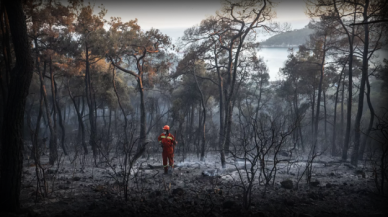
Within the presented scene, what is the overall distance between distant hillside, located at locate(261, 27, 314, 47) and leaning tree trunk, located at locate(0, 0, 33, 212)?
11.4m

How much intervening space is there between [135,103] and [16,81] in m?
33.5

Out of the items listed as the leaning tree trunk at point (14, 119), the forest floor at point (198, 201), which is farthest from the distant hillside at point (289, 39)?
Answer: the leaning tree trunk at point (14, 119)

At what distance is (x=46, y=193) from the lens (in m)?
5.96

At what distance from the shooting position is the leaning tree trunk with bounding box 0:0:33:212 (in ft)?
15.5

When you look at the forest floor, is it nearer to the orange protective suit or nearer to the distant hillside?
the orange protective suit

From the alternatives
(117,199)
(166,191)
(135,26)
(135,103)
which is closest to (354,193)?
(166,191)

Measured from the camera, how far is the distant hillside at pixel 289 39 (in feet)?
46.2

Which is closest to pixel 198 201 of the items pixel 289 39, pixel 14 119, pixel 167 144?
pixel 167 144

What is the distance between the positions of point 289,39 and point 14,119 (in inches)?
623

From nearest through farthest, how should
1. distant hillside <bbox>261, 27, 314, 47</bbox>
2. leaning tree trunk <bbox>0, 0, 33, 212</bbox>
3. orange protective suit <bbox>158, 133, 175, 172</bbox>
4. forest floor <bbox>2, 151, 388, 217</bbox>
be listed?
leaning tree trunk <bbox>0, 0, 33, 212</bbox>
forest floor <bbox>2, 151, 388, 217</bbox>
orange protective suit <bbox>158, 133, 175, 172</bbox>
distant hillside <bbox>261, 27, 314, 47</bbox>

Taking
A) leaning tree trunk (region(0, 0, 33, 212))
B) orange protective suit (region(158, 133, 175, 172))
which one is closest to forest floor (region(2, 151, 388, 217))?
leaning tree trunk (region(0, 0, 33, 212))

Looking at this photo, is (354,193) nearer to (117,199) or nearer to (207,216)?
(207,216)

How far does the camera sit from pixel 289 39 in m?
16.1

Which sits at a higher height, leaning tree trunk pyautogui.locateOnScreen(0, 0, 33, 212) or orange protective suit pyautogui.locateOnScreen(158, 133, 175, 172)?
leaning tree trunk pyautogui.locateOnScreen(0, 0, 33, 212)
